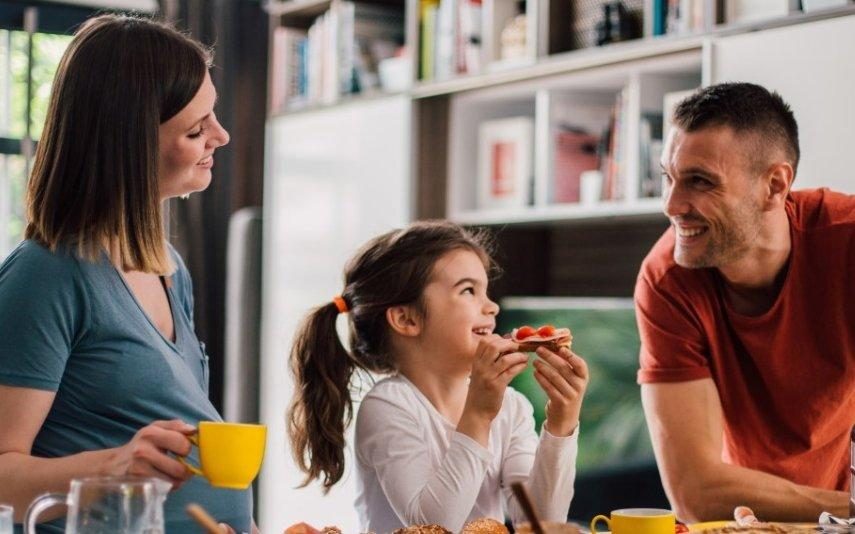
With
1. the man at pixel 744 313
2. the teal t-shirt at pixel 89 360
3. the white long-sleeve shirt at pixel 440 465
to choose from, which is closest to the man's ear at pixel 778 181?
the man at pixel 744 313

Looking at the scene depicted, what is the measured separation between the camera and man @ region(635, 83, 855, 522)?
2258 mm

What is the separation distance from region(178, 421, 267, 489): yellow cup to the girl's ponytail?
766mm

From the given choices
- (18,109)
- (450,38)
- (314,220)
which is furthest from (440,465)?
(18,109)

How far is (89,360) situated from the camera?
1.56m

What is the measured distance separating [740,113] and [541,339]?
78 centimetres

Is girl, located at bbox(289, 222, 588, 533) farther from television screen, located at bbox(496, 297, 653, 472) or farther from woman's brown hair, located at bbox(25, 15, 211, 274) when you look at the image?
television screen, located at bbox(496, 297, 653, 472)

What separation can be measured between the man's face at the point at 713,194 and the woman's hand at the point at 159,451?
4.10ft

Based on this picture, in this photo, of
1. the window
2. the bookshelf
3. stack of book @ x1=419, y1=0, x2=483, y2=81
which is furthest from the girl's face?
the window

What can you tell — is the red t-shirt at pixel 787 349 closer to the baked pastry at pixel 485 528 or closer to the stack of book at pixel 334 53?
the baked pastry at pixel 485 528

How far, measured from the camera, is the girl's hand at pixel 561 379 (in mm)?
1834

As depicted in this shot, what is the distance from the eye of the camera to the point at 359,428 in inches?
77.5

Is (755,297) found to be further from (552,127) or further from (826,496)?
(552,127)

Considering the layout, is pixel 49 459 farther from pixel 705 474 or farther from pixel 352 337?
pixel 705 474

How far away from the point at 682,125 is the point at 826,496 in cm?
78
